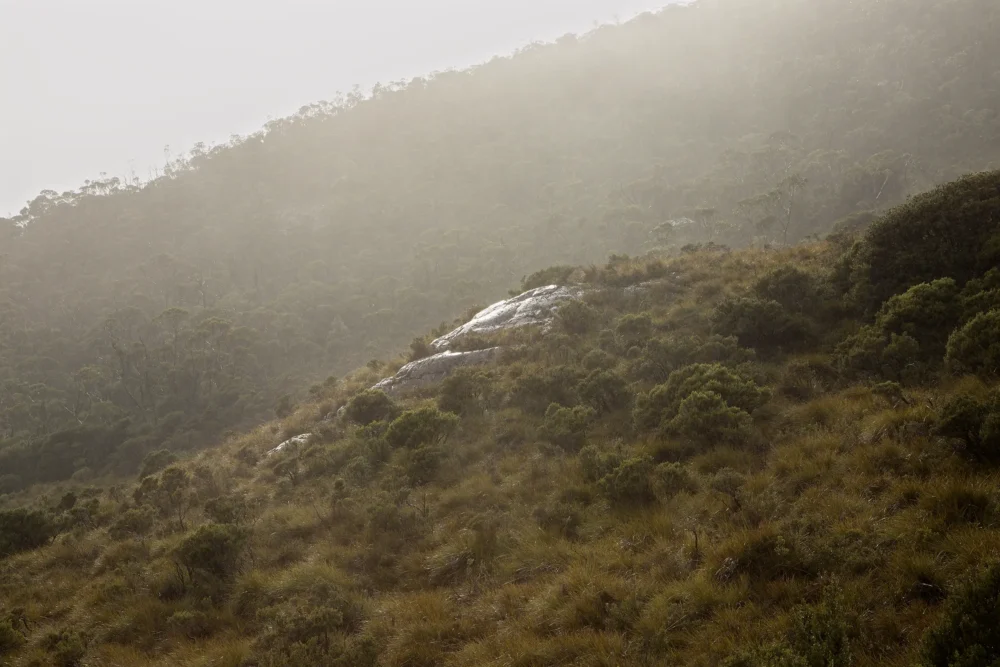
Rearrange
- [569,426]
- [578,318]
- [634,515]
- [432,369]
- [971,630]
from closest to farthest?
1. [971,630]
2. [634,515]
3. [569,426]
4. [578,318]
5. [432,369]

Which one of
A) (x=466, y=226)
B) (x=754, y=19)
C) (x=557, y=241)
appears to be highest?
(x=754, y=19)

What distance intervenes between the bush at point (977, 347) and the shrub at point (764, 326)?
3.69m

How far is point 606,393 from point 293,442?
8965mm

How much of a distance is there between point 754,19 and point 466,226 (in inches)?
2766

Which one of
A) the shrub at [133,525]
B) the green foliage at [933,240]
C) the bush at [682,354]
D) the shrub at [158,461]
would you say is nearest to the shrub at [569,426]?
the bush at [682,354]

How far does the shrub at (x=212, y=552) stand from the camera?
8320mm

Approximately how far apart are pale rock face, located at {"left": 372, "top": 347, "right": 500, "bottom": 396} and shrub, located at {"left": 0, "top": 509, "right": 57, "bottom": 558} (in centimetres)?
836

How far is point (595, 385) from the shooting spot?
483 inches

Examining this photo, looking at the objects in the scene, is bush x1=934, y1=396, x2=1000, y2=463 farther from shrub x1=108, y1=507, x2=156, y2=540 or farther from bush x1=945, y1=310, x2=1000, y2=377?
shrub x1=108, y1=507, x2=156, y2=540

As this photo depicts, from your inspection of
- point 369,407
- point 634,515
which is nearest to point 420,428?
point 369,407

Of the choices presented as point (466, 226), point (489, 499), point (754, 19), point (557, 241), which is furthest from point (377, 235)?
point (754, 19)

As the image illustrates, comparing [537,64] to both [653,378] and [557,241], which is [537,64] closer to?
[557,241]

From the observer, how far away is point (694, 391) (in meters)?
9.52

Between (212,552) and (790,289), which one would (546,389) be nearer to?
(790,289)
